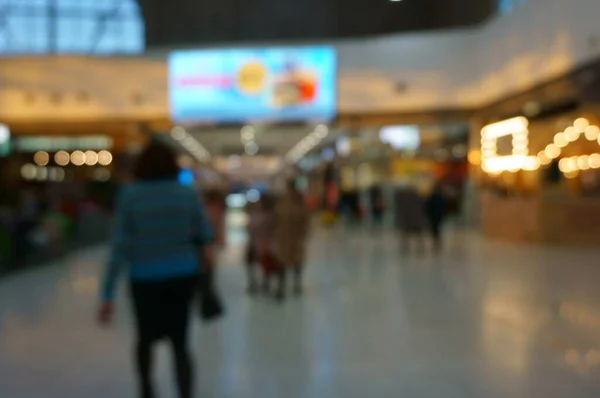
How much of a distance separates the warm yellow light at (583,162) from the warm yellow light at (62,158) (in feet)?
59.9

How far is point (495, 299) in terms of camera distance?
8086 millimetres

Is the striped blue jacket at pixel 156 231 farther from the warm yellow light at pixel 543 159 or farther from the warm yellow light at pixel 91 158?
the warm yellow light at pixel 91 158

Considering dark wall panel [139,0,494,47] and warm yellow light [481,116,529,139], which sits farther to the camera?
warm yellow light [481,116,529,139]

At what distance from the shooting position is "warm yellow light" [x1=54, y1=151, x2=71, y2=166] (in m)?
25.7

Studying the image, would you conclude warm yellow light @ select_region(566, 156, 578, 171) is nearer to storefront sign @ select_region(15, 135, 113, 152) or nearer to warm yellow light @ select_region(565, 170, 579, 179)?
warm yellow light @ select_region(565, 170, 579, 179)

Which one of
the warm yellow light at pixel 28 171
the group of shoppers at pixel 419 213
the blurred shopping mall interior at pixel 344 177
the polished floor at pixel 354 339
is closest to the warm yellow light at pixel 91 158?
the blurred shopping mall interior at pixel 344 177

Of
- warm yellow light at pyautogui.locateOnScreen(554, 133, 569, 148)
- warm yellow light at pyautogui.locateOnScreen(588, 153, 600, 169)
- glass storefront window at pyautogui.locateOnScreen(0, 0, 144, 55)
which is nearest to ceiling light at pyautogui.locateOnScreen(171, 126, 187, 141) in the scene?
glass storefront window at pyautogui.locateOnScreen(0, 0, 144, 55)

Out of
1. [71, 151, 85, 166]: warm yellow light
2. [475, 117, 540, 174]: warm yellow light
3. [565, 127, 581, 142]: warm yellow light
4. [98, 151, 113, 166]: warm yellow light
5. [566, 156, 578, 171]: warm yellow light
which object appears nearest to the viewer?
[565, 127, 581, 142]: warm yellow light

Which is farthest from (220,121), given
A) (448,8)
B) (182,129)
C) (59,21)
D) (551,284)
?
(551,284)

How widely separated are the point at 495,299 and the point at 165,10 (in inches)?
512

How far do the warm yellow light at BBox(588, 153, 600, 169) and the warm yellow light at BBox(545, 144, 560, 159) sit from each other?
1.32m

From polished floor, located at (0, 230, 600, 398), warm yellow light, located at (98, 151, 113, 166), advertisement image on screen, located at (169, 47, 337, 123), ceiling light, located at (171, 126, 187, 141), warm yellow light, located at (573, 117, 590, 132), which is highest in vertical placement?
advertisement image on screen, located at (169, 47, 337, 123)

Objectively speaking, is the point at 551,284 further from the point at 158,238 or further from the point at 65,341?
the point at 158,238

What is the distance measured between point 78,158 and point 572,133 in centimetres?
1780
